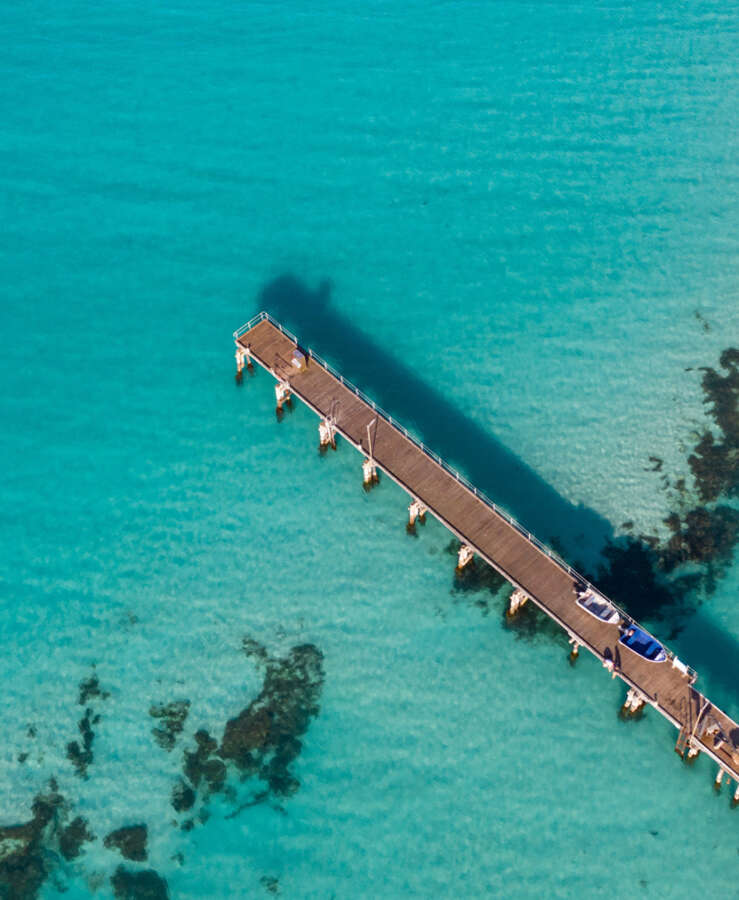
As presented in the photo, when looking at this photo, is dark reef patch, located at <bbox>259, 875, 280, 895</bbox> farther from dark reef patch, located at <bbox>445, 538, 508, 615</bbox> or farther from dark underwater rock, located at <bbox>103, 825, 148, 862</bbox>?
dark reef patch, located at <bbox>445, 538, 508, 615</bbox>

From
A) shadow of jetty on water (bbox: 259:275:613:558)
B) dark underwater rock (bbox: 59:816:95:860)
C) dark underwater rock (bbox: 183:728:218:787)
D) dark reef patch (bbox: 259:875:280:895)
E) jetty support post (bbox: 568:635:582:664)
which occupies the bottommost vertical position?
dark underwater rock (bbox: 59:816:95:860)

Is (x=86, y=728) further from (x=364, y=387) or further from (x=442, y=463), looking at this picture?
(x=364, y=387)

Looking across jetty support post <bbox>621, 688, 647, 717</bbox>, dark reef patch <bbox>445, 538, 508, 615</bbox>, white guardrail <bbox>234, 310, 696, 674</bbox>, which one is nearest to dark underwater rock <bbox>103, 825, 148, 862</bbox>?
dark reef patch <bbox>445, 538, 508, 615</bbox>

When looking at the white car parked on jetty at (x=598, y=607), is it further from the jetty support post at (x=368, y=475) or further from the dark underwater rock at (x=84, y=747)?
the dark underwater rock at (x=84, y=747)

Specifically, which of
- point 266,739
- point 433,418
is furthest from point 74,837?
point 433,418

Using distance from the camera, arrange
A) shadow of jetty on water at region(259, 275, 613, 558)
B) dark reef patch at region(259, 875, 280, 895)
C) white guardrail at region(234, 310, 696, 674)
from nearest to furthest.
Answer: dark reef patch at region(259, 875, 280, 895) < white guardrail at region(234, 310, 696, 674) < shadow of jetty on water at region(259, 275, 613, 558)

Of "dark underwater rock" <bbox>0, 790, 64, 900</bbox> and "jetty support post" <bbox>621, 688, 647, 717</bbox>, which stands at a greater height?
"jetty support post" <bbox>621, 688, 647, 717</bbox>

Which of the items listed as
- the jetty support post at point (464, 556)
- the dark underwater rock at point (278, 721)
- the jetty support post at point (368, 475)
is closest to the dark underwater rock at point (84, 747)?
the dark underwater rock at point (278, 721)
